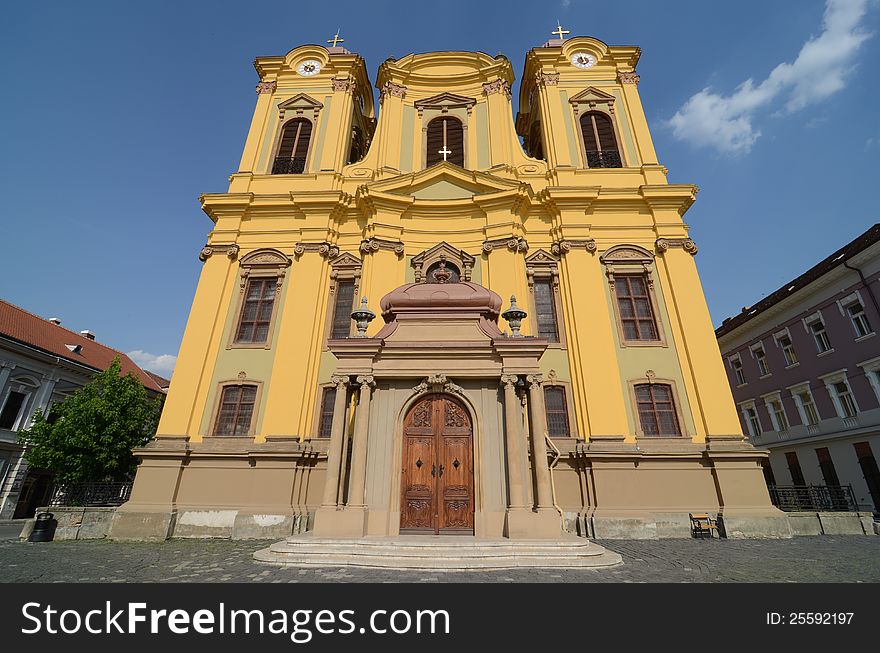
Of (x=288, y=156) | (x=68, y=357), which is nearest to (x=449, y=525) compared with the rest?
(x=288, y=156)

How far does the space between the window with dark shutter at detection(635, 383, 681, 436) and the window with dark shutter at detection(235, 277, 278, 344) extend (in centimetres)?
1367

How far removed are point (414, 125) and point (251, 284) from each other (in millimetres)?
11498

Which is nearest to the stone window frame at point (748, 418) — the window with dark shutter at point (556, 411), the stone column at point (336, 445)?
the window with dark shutter at point (556, 411)

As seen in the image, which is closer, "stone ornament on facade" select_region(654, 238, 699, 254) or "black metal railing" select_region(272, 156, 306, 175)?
"stone ornament on facade" select_region(654, 238, 699, 254)

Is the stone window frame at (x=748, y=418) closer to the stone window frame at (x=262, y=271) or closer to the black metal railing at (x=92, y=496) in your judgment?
the stone window frame at (x=262, y=271)

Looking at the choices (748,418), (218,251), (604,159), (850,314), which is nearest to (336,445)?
(218,251)

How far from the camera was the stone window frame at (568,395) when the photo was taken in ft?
45.6

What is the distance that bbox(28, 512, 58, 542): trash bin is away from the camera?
11195mm

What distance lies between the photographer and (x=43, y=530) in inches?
443

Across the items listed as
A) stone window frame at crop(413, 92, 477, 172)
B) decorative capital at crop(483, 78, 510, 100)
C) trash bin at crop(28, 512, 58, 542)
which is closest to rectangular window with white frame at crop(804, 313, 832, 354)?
decorative capital at crop(483, 78, 510, 100)

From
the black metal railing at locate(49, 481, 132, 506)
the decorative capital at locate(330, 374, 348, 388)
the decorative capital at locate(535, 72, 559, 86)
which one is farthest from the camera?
the decorative capital at locate(535, 72, 559, 86)

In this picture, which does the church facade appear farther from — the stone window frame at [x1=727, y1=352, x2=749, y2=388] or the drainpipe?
the stone window frame at [x1=727, y1=352, x2=749, y2=388]

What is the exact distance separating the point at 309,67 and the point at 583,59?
14.5 m
